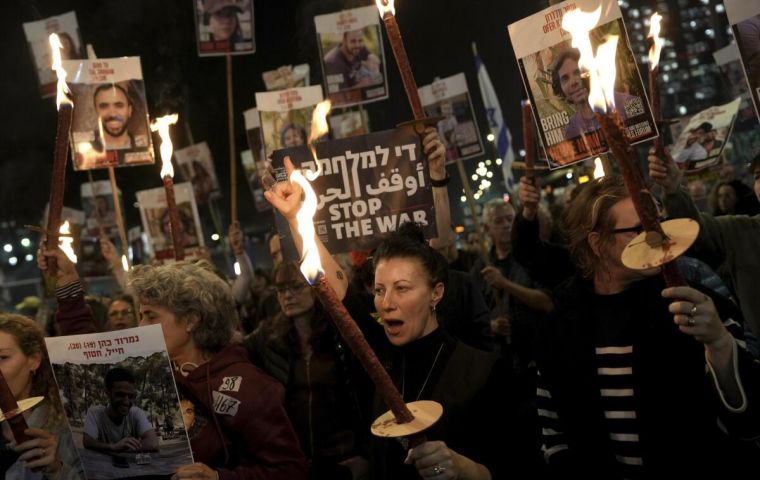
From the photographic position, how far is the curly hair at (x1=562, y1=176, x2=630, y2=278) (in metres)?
3.06

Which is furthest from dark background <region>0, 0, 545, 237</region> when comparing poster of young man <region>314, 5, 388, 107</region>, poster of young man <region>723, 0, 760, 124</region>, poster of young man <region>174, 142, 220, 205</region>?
poster of young man <region>723, 0, 760, 124</region>

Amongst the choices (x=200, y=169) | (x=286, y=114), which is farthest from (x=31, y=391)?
(x=200, y=169)

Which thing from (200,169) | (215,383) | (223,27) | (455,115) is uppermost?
(223,27)

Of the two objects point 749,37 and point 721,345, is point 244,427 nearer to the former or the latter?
point 721,345

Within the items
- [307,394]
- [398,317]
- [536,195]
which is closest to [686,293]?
[398,317]

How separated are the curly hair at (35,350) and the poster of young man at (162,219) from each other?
6909 mm

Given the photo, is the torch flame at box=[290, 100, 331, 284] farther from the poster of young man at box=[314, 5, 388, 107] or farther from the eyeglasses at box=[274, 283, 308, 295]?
the poster of young man at box=[314, 5, 388, 107]

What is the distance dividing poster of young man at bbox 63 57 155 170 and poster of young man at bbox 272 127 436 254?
9.90 ft

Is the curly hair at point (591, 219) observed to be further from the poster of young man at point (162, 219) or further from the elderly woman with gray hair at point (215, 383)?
the poster of young man at point (162, 219)

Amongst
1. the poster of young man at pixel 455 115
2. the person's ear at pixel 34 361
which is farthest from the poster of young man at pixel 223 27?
the person's ear at pixel 34 361

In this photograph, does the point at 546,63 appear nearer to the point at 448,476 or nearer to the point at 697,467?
the point at 697,467

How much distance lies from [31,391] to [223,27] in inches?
305

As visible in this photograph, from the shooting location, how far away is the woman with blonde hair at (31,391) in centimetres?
348

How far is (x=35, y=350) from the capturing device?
385 centimetres
